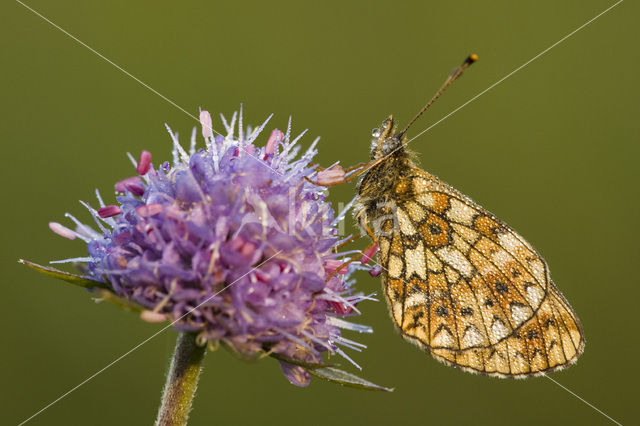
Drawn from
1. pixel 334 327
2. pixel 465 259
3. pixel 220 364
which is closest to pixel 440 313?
pixel 465 259

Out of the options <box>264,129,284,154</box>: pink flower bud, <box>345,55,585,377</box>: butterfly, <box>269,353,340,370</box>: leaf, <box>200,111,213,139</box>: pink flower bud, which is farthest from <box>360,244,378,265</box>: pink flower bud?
<box>200,111,213,139</box>: pink flower bud

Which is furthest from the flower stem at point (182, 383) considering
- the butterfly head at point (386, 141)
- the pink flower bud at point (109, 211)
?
the butterfly head at point (386, 141)

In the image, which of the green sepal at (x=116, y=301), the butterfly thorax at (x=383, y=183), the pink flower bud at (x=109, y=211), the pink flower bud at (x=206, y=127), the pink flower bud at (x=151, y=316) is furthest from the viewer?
the butterfly thorax at (x=383, y=183)

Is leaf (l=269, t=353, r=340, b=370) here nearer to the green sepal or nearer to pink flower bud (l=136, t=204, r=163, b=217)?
the green sepal

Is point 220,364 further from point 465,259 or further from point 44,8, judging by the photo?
point 44,8

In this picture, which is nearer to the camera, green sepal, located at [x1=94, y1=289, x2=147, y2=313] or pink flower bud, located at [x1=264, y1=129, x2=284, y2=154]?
green sepal, located at [x1=94, y1=289, x2=147, y2=313]

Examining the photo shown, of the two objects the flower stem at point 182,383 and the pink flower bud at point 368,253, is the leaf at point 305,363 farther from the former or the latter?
the pink flower bud at point 368,253
